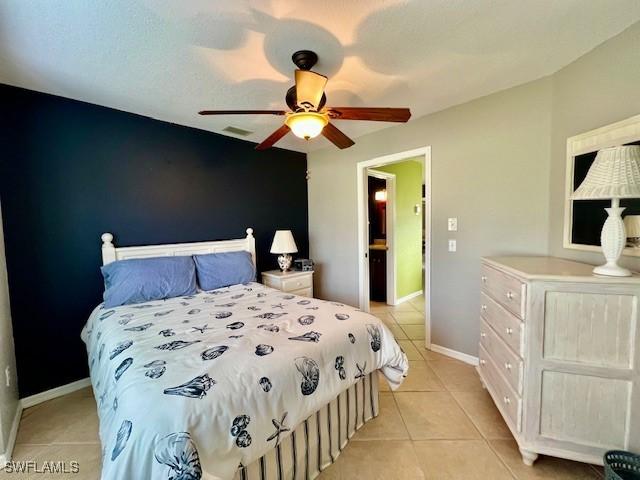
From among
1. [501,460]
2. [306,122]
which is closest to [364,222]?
[306,122]

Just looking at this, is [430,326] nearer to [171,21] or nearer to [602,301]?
[602,301]

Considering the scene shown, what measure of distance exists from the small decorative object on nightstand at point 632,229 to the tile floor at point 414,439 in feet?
4.13

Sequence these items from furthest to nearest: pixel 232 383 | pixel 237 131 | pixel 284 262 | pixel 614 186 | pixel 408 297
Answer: pixel 408 297, pixel 284 262, pixel 237 131, pixel 614 186, pixel 232 383

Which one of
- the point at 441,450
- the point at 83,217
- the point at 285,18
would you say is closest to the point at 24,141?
the point at 83,217

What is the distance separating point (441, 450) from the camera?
159 cm

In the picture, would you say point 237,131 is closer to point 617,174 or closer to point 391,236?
point 391,236

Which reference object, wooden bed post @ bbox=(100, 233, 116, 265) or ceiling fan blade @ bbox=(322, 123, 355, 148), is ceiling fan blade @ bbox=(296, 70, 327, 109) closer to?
ceiling fan blade @ bbox=(322, 123, 355, 148)

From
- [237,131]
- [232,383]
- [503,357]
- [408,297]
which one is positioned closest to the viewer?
[232,383]

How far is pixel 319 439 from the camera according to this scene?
148cm

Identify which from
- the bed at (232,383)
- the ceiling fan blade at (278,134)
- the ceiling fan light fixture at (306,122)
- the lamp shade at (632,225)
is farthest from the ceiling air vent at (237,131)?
the lamp shade at (632,225)

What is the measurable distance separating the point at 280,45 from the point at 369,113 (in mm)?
671

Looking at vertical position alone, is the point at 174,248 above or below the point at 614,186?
below

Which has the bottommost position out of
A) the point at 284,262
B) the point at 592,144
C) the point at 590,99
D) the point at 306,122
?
the point at 284,262

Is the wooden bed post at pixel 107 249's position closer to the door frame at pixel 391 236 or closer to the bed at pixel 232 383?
the bed at pixel 232 383
